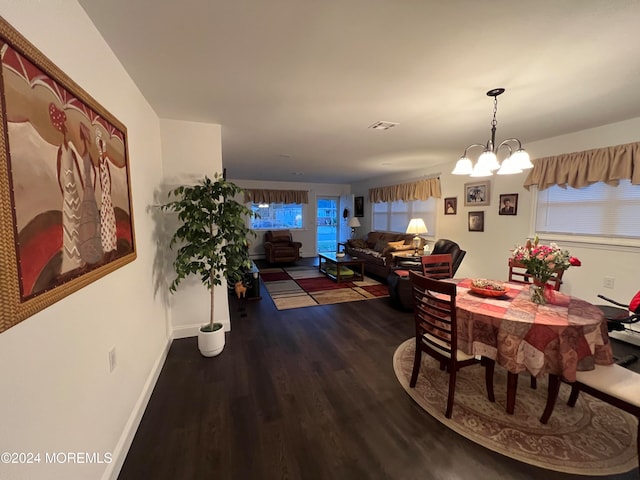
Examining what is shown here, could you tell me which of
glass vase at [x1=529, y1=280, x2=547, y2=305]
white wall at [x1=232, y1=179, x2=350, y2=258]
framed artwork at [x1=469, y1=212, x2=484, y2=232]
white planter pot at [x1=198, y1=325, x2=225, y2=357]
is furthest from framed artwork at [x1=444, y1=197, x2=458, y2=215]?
white planter pot at [x1=198, y1=325, x2=225, y2=357]

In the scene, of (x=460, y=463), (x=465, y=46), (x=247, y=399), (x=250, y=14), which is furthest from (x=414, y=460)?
(x=250, y=14)

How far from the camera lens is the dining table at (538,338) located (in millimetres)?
1551

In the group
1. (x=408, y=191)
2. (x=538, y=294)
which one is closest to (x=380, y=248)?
(x=408, y=191)

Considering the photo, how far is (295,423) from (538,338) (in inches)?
63.8

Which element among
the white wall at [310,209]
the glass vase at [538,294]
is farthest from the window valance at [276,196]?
the glass vase at [538,294]

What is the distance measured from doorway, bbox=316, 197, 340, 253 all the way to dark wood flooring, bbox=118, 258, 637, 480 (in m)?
6.15

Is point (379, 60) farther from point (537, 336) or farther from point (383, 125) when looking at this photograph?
point (537, 336)

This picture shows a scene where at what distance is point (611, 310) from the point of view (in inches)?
101

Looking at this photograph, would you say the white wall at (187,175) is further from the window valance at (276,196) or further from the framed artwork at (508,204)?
the window valance at (276,196)

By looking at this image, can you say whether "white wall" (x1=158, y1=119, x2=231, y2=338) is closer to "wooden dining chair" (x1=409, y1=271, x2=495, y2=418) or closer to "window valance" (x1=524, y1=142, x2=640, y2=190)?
"wooden dining chair" (x1=409, y1=271, x2=495, y2=418)

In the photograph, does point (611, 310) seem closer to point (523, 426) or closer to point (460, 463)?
point (523, 426)

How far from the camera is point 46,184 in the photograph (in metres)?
0.92

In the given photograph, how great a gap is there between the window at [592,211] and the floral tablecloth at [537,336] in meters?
1.91

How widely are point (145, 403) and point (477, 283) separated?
107 inches
